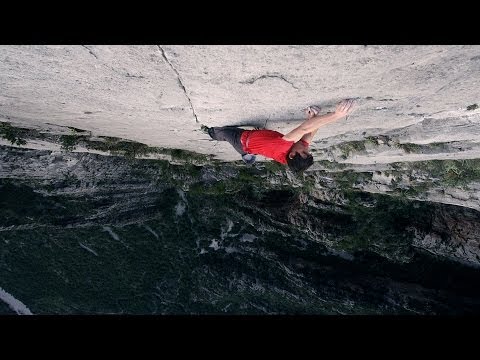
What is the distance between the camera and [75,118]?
5.06 m

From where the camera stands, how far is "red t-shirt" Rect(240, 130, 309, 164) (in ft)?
13.1

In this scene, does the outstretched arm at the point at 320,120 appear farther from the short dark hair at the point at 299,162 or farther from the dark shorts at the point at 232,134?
the dark shorts at the point at 232,134

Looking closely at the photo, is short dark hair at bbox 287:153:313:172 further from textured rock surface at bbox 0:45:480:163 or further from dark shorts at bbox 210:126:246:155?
dark shorts at bbox 210:126:246:155

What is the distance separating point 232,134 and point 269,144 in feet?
2.78

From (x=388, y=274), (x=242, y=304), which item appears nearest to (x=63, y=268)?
(x=242, y=304)

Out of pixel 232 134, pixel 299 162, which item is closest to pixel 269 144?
pixel 299 162

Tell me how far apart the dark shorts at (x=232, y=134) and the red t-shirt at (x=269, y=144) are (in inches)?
10.1

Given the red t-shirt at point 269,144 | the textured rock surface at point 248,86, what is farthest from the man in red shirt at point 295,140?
the textured rock surface at point 248,86

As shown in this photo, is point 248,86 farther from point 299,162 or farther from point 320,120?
point 299,162

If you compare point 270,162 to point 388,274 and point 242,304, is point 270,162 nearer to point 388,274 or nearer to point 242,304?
point 388,274

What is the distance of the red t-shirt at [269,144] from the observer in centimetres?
398

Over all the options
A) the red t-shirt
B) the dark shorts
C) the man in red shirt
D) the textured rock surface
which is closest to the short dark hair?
the man in red shirt

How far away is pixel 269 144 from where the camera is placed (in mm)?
4059

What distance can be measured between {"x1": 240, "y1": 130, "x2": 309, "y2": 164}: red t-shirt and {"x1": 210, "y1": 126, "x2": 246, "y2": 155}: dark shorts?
0.84ft
